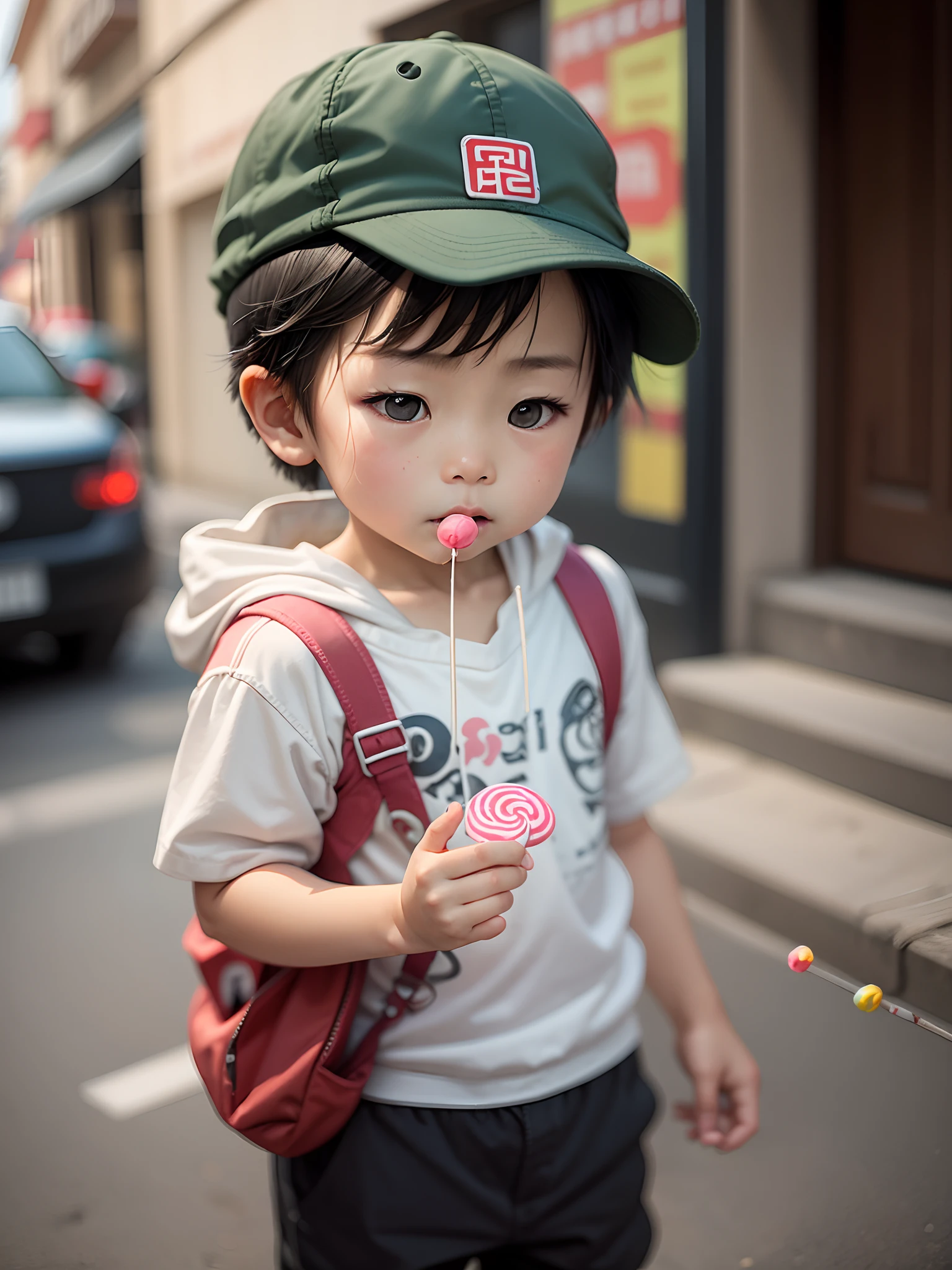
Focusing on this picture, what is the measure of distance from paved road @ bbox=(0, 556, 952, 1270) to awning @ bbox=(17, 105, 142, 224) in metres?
6.73

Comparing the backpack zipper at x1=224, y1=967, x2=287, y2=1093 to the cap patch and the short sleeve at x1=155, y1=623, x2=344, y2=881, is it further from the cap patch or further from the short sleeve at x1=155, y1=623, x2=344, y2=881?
the cap patch

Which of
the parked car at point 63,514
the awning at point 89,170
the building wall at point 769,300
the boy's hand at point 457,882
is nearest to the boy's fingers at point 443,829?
the boy's hand at point 457,882

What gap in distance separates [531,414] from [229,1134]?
64.6 inches

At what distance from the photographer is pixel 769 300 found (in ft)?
11.7

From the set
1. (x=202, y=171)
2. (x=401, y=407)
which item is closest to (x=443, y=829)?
(x=401, y=407)

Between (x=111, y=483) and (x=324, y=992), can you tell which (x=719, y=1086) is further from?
(x=111, y=483)

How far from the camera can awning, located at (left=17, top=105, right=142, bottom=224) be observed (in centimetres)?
927

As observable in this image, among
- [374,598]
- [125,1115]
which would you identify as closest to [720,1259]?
[125,1115]

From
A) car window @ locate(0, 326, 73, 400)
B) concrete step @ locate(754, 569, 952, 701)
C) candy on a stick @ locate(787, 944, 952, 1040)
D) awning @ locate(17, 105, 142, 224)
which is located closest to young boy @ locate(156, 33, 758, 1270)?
candy on a stick @ locate(787, 944, 952, 1040)

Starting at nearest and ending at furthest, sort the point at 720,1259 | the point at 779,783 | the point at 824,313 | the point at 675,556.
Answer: the point at 720,1259 < the point at 779,783 < the point at 824,313 < the point at 675,556

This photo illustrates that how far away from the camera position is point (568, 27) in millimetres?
4016

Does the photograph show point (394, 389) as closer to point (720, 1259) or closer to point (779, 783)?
point (720, 1259)

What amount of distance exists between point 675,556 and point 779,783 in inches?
36.3

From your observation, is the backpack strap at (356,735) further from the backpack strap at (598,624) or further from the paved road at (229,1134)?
the paved road at (229,1134)
